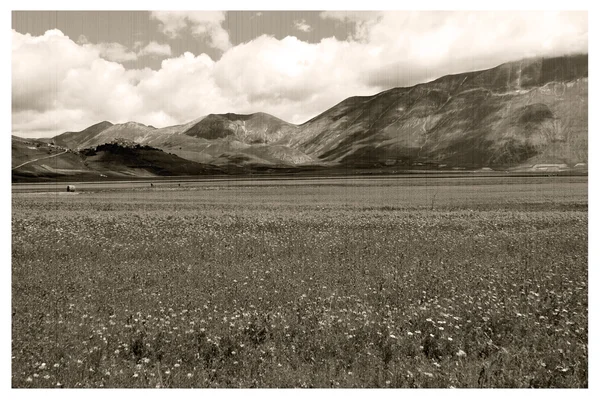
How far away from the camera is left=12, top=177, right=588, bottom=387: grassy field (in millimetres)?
6555

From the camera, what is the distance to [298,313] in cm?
823

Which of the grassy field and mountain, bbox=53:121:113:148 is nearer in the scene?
the grassy field

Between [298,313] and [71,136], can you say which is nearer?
[298,313]

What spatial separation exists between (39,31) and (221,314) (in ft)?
29.0

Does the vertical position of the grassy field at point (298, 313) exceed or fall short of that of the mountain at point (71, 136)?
it falls short

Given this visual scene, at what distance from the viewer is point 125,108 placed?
14.1 m

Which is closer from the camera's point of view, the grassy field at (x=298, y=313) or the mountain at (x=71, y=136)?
the grassy field at (x=298, y=313)

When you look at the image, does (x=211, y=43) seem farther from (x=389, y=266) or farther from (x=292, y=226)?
(x=292, y=226)

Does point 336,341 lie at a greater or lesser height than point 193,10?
lesser

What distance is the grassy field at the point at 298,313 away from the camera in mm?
6555

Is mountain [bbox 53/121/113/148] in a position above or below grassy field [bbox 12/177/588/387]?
above

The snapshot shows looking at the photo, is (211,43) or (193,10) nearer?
(193,10)

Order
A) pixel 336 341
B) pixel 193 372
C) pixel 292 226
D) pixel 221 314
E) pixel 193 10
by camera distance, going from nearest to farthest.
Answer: pixel 193 372 < pixel 336 341 < pixel 221 314 < pixel 193 10 < pixel 292 226
